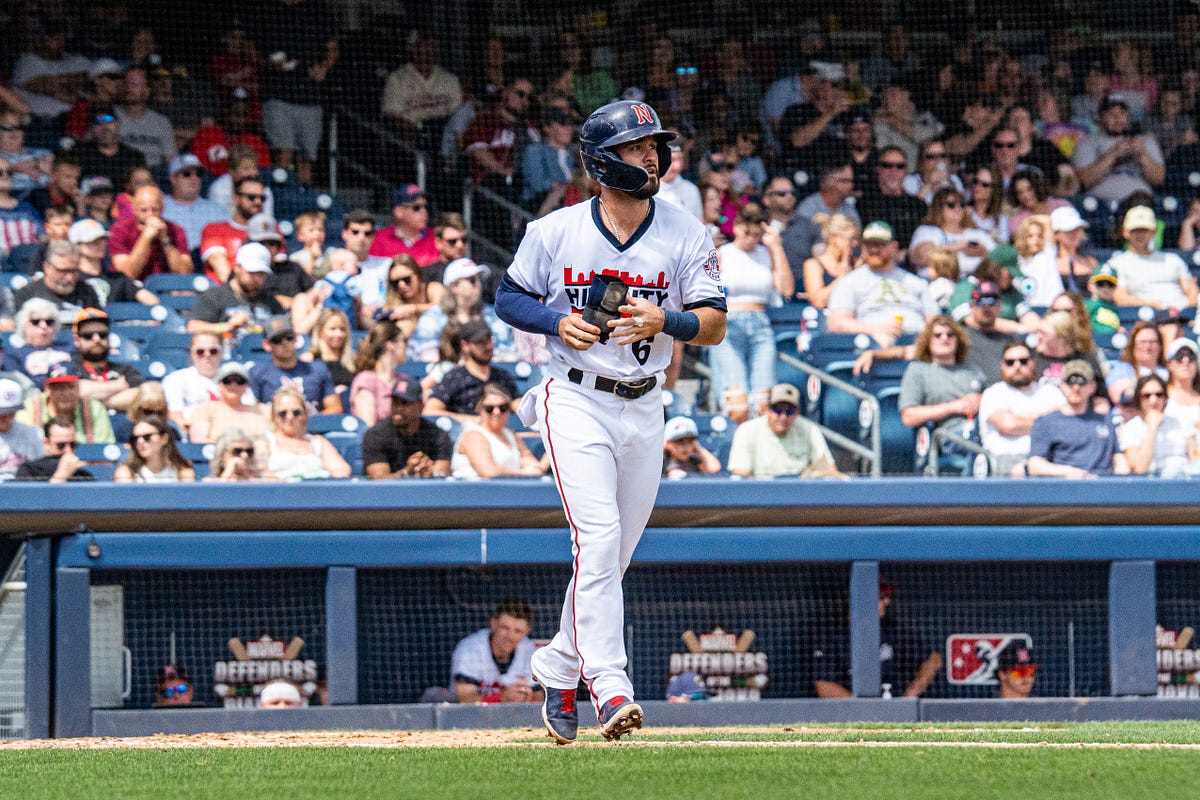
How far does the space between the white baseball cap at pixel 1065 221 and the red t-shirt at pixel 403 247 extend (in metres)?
3.68

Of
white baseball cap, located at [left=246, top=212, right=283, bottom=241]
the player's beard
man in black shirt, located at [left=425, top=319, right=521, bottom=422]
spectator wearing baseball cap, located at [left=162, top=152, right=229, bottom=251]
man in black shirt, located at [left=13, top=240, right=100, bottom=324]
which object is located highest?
spectator wearing baseball cap, located at [left=162, top=152, right=229, bottom=251]

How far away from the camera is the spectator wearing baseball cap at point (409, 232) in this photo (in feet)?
31.6

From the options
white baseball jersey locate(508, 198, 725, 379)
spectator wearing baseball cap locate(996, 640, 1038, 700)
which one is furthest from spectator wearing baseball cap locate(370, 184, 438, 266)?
white baseball jersey locate(508, 198, 725, 379)

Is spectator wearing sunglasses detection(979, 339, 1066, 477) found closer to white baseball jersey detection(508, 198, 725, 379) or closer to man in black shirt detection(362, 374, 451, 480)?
man in black shirt detection(362, 374, 451, 480)

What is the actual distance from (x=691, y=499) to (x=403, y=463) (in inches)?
52.4

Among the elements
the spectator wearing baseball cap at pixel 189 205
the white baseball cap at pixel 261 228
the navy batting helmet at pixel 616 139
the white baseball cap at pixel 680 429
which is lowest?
the white baseball cap at pixel 680 429

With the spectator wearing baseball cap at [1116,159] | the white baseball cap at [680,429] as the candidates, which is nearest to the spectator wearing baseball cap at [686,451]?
the white baseball cap at [680,429]

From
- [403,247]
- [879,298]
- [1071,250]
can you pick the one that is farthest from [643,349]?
[1071,250]

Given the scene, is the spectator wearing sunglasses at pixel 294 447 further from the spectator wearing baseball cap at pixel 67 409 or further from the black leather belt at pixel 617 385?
the black leather belt at pixel 617 385

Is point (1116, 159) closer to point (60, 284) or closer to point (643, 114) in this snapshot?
point (60, 284)

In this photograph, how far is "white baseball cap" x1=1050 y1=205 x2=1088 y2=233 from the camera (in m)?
10.2

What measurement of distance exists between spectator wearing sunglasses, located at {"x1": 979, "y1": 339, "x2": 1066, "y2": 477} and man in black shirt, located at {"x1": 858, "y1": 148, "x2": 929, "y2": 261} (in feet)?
8.06

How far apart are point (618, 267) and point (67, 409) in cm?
388

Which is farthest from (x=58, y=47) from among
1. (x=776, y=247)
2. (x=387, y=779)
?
(x=387, y=779)
